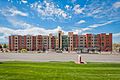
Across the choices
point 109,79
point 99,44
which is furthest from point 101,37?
point 109,79

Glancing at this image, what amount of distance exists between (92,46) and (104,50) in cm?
990

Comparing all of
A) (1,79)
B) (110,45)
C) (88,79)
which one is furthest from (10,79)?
(110,45)

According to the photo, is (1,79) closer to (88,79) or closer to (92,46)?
(88,79)

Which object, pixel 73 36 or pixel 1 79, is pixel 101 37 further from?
pixel 1 79

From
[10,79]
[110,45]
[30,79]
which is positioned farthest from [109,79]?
[110,45]

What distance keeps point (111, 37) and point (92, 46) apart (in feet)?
53.9

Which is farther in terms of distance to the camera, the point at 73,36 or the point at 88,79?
the point at 73,36

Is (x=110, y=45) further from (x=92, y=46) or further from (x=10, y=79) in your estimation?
(x=10, y=79)

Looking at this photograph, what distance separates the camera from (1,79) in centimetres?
1623

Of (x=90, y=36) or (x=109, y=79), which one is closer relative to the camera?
(x=109, y=79)

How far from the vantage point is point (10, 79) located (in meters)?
16.5

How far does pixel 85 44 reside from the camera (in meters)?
200

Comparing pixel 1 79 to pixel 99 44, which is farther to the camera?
pixel 99 44

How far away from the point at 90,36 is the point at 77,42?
11344 millimetres
